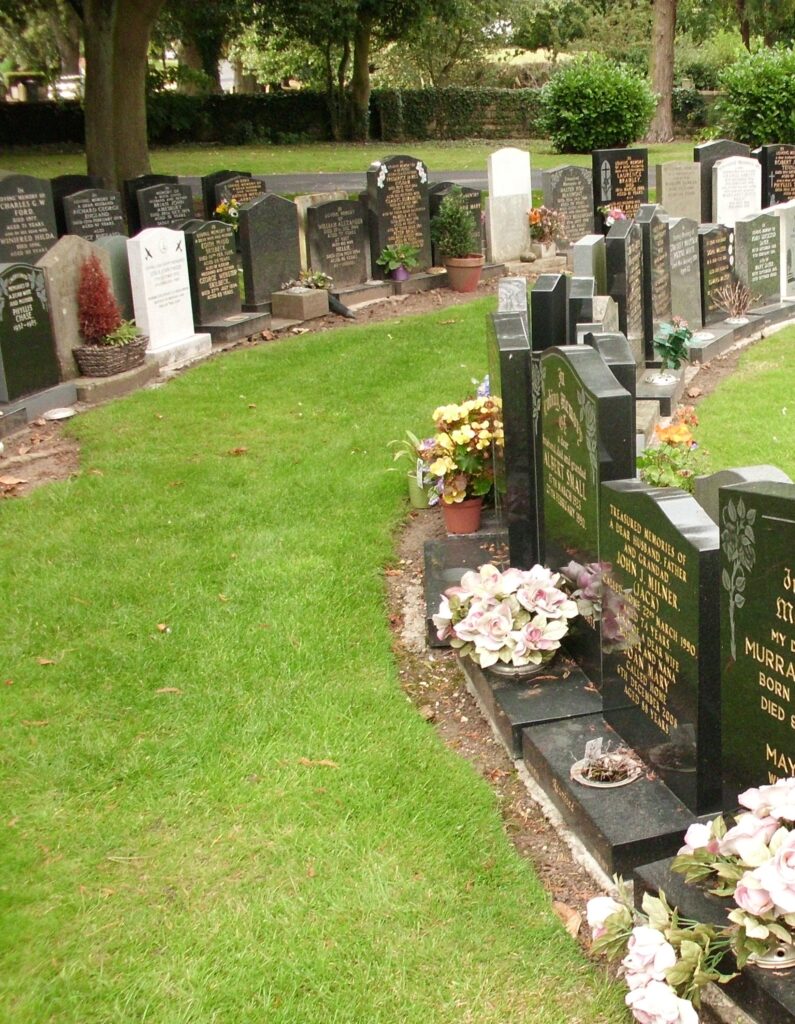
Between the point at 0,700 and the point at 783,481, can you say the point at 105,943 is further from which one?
the point at 783,481

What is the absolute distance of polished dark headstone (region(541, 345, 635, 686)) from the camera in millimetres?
4879

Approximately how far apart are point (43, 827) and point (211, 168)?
2856 centimetres

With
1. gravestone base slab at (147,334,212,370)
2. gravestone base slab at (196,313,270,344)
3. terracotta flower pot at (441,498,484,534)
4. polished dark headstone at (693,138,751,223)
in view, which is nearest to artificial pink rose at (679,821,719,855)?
terracotta flower pot at (441,498,484,534)

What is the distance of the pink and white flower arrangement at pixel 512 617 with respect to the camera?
524 cm

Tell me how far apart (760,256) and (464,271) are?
3842mm

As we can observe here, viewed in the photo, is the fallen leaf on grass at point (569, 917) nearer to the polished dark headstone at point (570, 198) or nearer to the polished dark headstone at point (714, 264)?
the polished dark headstone at point (714, 264)

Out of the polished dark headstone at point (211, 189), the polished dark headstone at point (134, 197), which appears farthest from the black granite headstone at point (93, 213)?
the polished dark headstone at point (211, 189)

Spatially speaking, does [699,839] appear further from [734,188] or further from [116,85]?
[116,85]

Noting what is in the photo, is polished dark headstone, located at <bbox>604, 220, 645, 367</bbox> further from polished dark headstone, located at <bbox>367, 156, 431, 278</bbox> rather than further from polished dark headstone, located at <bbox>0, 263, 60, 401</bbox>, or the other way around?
polished dark headstone, located at <bbox>367, 156, 431, 278</bbox>

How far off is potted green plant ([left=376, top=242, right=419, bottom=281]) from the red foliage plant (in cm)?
459

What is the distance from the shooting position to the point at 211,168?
31.0 m

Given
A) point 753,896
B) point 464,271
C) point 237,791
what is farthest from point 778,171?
point 753,896

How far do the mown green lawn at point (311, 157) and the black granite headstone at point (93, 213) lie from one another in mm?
14599

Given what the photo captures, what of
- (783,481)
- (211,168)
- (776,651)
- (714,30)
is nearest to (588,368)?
(783,481)
